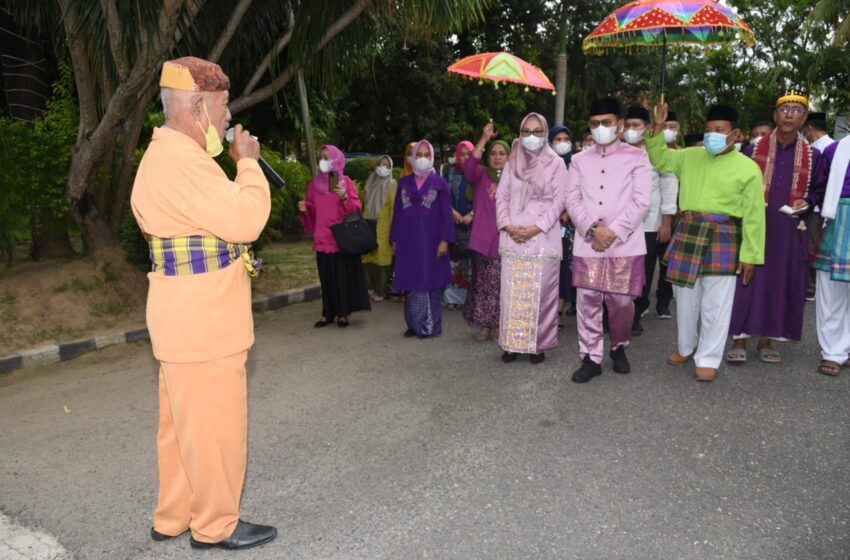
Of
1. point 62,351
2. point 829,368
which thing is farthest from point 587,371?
point 62,351

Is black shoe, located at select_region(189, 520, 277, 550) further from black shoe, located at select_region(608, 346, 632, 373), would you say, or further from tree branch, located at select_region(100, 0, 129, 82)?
tree branch, located at select_region(100, 0, 129, 82)

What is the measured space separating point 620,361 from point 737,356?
0.99m

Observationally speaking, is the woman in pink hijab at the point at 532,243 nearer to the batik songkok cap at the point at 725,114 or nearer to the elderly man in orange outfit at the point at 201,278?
the batik songkok cap at the point at 725,114

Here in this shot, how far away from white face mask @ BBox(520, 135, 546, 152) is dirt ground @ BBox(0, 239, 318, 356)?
390cm

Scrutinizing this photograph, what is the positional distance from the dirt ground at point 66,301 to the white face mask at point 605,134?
4453 mm

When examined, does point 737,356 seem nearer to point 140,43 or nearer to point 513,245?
point 513,245

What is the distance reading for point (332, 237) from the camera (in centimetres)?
661

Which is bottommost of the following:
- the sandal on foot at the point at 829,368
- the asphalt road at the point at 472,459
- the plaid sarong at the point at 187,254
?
the asphalt road at the point at 472,459

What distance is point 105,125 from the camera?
254 inches

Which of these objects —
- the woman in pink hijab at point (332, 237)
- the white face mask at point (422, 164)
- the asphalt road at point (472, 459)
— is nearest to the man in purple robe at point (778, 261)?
the asphalt road at point (472, 459)

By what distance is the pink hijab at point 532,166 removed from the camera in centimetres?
533

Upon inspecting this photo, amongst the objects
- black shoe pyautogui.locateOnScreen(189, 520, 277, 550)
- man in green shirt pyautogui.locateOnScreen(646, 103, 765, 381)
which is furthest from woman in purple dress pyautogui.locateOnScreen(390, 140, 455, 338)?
black shoe pyautogui.locateOnScreen(189, 520, 277, 550)

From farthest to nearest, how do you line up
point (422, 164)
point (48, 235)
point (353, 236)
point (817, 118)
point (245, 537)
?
point (48, 235)
point (817, 118)
point (353, 236)
point (422, 164)
point (245, 537)

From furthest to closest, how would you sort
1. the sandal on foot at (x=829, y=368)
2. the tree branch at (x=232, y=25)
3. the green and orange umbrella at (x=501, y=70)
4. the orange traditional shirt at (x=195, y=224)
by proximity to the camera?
the green and orange umbrella at (x=501, y=70)
the tree branch at (x=232, y=25)
the sandal on foot at (x=829, y=368)
the orange traditional shirt at (x=195, y=224)
